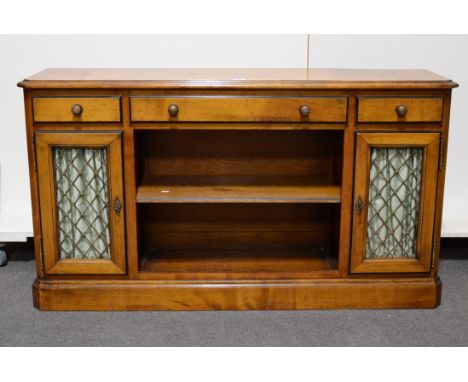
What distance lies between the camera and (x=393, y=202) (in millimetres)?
2396

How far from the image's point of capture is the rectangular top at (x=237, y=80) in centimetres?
223

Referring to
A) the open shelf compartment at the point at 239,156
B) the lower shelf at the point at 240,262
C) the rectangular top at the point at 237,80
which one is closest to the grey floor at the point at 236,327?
the lower shelf at the point at 240,262

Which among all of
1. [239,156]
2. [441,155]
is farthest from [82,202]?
[441,155]

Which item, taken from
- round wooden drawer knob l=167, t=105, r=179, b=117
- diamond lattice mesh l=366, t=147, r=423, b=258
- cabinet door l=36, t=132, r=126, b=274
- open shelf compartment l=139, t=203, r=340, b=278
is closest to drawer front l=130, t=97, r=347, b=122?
round wooden drawer knob l=167, t=105, r=179, b=117

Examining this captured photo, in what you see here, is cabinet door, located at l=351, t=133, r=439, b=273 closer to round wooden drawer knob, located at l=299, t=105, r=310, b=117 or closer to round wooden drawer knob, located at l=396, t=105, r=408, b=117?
round wooden drawer knob, located at l=396, t=105, r=408, b=117

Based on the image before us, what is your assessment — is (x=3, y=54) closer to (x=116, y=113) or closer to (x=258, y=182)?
(x=116, y=113)

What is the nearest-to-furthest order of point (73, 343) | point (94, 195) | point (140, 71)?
1. point (73, 343)
2. point (94, 195)
3. point (140, 71)

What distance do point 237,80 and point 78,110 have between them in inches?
20.8

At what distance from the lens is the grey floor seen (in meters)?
2.22

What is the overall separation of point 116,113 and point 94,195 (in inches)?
12.0

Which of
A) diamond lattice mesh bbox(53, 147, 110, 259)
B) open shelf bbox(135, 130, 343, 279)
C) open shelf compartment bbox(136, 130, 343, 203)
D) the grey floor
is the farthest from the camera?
open shelf compartment bbox(136, 130, 343, 203)

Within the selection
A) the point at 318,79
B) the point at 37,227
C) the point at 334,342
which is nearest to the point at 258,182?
the point at 318,79

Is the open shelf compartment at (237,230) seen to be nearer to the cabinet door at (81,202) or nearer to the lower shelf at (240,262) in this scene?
the lower shelf at (240,262)

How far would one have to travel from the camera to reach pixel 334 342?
7.28 feet
